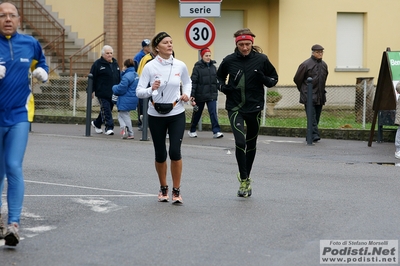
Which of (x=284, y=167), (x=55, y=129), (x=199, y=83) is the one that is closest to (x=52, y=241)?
(x=284, y=167)

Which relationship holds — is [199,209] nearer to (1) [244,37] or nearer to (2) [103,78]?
(1) [244,37]

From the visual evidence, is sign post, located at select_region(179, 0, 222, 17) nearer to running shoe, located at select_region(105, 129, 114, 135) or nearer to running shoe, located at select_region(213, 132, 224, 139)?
running shoe, located at select_region(213, 132, 224, 139)

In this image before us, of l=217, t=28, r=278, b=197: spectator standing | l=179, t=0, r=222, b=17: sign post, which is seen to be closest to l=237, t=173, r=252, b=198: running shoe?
l=217, t=28, r=278, b=197: spectator standing

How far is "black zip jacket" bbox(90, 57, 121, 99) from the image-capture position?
1877 cm

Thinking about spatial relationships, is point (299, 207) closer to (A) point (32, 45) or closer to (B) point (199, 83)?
(A) point (32, 45)

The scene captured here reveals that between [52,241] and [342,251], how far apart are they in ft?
7.84

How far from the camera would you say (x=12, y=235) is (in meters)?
7.12

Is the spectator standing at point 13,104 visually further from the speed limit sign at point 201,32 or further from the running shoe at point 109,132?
the speed limit sign at point 201,32

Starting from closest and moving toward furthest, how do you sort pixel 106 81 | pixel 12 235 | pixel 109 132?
pixel 12 235 < pixel 106 81 < pixel 109 132

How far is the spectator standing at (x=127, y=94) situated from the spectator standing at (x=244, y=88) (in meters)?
7.30

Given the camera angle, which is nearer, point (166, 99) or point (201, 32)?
point (166, 99)

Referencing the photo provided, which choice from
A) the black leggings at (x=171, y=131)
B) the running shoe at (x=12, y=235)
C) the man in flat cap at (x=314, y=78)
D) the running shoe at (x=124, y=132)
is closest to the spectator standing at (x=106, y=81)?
the running shoe at (x=124, y=132)

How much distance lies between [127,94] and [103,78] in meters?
1.13

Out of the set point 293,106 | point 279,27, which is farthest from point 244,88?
point 279,27
